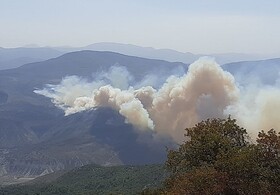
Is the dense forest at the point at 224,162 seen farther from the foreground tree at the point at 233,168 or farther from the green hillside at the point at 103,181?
the green hillside at the point at 103,181

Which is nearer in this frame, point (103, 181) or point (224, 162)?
point (224, 162)

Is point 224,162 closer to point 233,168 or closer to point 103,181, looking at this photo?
point 233,168

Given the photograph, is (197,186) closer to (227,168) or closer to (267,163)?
(227,168)

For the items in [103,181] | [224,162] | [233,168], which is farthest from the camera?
[103,181]

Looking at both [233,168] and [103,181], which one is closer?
[233,168]

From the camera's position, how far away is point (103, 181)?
6156 inches

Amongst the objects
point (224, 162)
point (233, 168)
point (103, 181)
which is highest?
point (224, 162)

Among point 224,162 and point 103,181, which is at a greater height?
point 224,162

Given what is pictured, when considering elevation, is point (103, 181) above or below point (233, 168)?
below

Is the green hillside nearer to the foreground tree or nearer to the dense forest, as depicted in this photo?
the dense forest

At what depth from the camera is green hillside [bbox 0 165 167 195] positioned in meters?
137

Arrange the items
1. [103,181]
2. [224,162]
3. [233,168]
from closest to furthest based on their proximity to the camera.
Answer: [233,168] < [224,162] < [103,181]

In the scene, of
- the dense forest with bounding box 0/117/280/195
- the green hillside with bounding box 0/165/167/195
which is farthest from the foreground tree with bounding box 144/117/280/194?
the green hillside with bounding box 0/165/167/195

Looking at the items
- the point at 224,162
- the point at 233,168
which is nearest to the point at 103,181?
the point at 224,162
